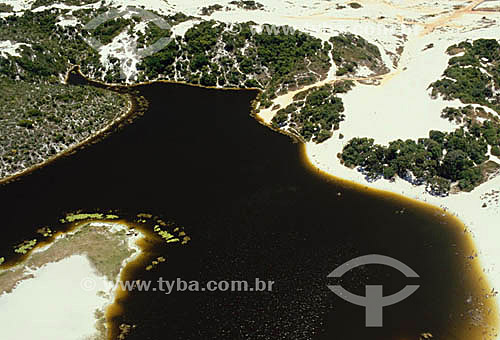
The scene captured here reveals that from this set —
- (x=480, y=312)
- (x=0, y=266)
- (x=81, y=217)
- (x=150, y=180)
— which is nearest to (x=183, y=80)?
(x=150, y=180)

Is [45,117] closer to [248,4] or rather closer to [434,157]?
[434,157]

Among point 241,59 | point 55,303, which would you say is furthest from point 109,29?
point 55,303

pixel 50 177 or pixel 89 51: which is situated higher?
pixel 89 51

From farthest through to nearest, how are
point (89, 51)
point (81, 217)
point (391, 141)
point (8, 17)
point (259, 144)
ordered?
point (8, 17) < point (89, 51) < point (259, 144) < point (391, 141) < point (81, 217)

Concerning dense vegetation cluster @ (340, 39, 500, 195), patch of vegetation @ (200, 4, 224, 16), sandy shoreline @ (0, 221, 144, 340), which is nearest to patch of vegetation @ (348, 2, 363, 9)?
patch of vegetation @ (200, 4, 224, 16)

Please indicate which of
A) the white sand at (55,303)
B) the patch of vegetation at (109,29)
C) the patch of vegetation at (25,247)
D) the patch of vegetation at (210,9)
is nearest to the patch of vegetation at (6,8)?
the patch of vegetation at (109,29)

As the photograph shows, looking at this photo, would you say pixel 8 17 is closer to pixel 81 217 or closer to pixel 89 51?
pixel 89 51

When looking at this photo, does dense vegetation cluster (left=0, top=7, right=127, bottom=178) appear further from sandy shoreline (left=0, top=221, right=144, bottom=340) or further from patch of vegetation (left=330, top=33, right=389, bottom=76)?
patch of vegetation (left=330, top=33, right=389, bottom=76)

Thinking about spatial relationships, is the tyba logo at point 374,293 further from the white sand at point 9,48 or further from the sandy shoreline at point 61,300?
the white sand at point 9,48
